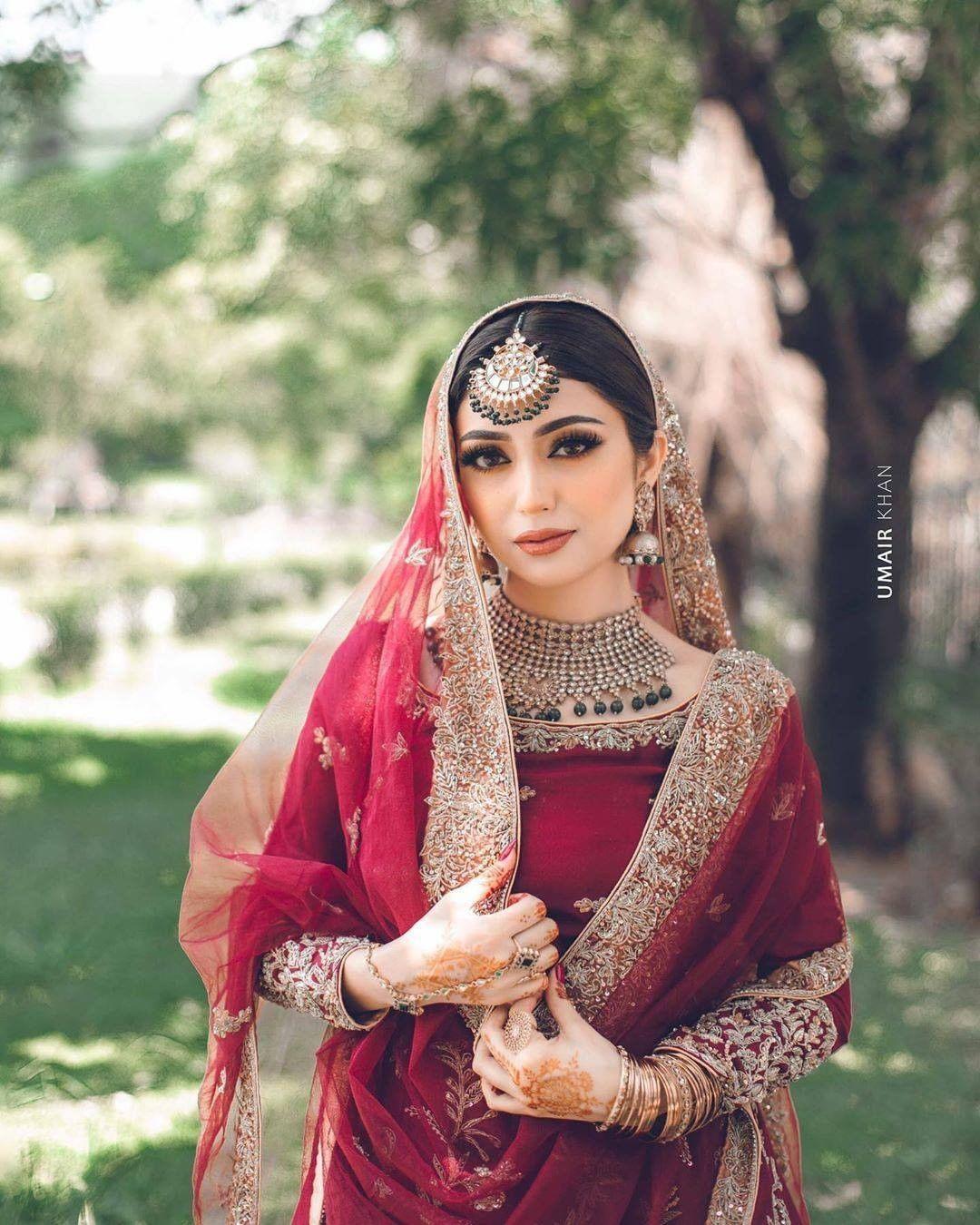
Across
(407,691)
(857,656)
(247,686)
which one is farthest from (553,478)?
(247,686)

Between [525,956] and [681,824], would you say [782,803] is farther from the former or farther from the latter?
[525,956]

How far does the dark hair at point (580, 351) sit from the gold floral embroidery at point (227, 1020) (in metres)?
0.84

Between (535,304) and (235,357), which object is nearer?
(535,304)

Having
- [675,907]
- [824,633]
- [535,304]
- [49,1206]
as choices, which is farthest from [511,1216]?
[824,633]

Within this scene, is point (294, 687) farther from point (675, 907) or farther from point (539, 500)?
point (675, 907)

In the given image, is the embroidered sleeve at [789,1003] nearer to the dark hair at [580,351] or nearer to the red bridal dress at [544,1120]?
the red bridal dress at [544,1120]

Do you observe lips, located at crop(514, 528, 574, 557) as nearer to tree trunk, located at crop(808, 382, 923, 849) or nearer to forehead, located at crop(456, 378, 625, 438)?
forehead, located at crop(456, 378, 625, 438)

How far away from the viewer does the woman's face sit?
1.64 metres

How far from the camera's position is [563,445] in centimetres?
166

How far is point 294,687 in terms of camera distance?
1796mm

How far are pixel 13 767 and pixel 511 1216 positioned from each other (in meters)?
7.64

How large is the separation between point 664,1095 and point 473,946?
293 mm

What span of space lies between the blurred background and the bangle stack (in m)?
0.68

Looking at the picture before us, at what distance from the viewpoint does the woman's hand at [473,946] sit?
1.51 m
